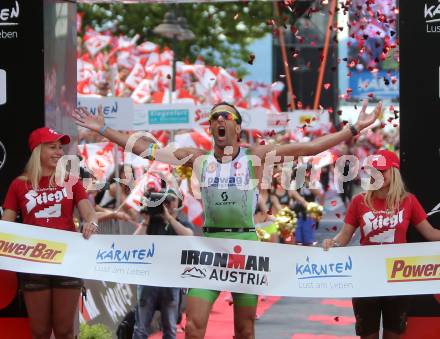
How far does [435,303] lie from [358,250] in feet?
3.03

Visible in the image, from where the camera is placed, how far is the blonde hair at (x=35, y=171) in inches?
318

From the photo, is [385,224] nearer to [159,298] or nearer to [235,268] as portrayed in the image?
[235,268]

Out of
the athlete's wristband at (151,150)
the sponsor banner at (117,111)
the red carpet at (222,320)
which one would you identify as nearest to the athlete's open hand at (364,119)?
the athlete's wristband at (151,150)

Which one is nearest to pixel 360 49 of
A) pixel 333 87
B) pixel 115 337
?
pixel 115 337

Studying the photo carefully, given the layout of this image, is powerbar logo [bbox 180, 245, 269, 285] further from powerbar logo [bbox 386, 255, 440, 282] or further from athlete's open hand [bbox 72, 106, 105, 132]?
athlete's open hand [bbox 72, 106, 105, 132]

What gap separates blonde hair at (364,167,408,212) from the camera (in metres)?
7.85

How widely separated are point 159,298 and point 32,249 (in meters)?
2.81

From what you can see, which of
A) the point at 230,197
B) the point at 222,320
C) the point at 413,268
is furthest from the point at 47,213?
the point at 222,320

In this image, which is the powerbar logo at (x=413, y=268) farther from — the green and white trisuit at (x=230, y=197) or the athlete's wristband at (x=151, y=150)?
the athlete's wristband at (x=151, y=150)

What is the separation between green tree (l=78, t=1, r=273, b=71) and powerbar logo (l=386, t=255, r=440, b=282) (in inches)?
1054

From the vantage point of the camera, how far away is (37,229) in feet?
26.7

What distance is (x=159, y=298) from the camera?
423 inches

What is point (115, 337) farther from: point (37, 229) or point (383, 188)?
point (383, 188)

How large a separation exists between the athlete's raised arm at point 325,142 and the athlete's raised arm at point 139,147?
1.79 feet
